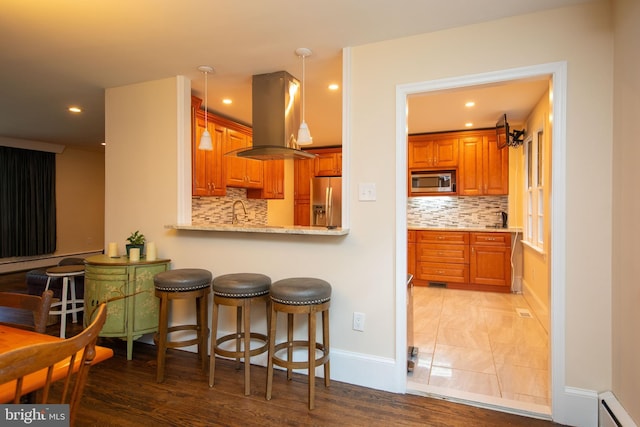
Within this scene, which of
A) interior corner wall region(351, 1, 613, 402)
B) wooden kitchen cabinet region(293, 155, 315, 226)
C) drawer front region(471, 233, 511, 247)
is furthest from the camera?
wooden kitchen cabinet region(293, 155, 315, 226)

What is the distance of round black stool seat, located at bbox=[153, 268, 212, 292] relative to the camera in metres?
2.35

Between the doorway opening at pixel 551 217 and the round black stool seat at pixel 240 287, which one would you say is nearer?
the doorway opening at pixel 551 217

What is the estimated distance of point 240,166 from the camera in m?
4.22

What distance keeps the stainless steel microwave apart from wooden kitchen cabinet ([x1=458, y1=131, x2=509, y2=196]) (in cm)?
13

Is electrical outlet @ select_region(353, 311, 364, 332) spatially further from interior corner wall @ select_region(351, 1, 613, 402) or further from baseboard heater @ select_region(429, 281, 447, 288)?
baseboard heater @ select_region(429, 281, 447, 288)

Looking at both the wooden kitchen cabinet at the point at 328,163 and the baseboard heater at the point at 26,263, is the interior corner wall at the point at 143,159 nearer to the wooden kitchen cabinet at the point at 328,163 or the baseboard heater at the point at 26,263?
the wooden kitchen cabinet at the point at 328,163

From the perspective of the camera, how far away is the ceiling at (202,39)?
→ 1913mm

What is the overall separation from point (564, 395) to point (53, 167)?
8450 millimetres

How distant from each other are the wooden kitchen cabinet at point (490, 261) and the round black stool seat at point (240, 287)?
12.1ft

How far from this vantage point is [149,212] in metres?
3.06

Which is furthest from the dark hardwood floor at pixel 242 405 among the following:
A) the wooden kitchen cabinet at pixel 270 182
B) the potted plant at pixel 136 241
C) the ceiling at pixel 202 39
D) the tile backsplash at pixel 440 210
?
the wooden kitchen cabinet at pixel 270 182

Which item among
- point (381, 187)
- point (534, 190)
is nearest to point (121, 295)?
point (381, 187)

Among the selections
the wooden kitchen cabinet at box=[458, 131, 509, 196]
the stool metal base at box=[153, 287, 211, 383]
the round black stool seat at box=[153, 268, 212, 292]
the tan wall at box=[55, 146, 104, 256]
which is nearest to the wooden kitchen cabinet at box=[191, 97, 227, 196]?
the round black stool seat at box=[153, 268, 212, 292]

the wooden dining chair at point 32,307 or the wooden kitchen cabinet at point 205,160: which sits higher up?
the wooden kitchen cabinet at point 205,160
